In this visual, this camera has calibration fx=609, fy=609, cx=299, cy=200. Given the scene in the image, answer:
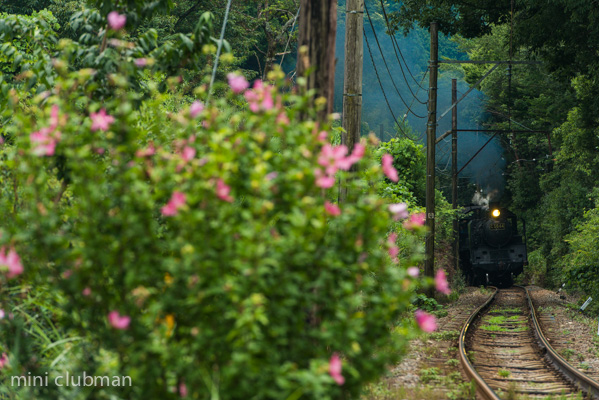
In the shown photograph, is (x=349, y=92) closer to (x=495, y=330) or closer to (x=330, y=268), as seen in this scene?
(x=330, y=268)

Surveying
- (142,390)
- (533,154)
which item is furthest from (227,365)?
(533,154)

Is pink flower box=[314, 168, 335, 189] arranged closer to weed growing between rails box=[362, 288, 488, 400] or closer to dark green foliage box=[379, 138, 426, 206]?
weed growing between rails box=[362, 288, 488, 400]

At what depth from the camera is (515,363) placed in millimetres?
10461

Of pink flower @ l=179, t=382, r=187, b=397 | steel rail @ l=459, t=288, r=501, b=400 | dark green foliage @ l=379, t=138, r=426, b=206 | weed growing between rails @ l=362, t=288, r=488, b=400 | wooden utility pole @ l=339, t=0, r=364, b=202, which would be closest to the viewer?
pink flower @ l=179, t=382, r=187, b=397

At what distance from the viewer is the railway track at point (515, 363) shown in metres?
8.12

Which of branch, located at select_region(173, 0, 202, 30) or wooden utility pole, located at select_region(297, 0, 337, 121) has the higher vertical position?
branch, located at select_region(173, 0, 202, 30)

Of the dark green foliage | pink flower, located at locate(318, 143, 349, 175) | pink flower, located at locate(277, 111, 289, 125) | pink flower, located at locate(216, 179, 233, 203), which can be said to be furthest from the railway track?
the dark green foliage

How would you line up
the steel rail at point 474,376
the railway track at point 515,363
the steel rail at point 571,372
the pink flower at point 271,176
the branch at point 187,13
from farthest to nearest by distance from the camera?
the branch at point 187,13 → the railway track at point 515,363 → the steel rail at point 571,372 → the steel rail at point 474,376 → the pink flower at point 271,176

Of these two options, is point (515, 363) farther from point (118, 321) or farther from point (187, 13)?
point (187, 13)

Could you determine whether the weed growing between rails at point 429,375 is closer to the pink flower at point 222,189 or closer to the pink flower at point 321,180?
the pink flower at point 321,180

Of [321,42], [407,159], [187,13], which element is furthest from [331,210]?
[187,13]

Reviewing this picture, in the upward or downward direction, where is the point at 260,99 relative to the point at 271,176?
upward

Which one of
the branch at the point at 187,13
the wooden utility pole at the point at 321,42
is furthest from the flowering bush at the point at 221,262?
the branch at the point at 187,13

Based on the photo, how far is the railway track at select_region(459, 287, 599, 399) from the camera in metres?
8.12
